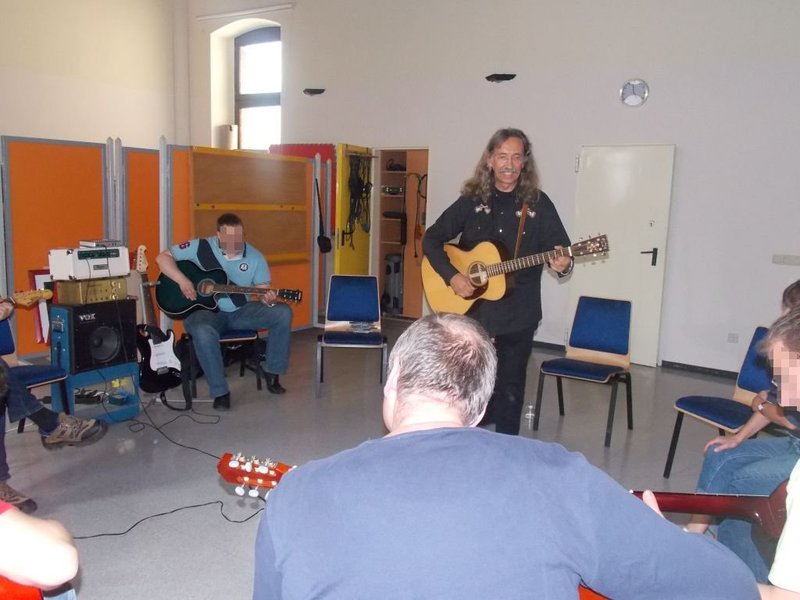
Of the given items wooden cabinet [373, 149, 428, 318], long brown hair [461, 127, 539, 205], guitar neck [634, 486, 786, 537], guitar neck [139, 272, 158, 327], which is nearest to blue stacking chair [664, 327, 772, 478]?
long brown hair [461, 127, 539, 205]

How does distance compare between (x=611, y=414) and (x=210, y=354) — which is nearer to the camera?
(x=611, y=414)

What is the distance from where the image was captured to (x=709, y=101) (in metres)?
5.70

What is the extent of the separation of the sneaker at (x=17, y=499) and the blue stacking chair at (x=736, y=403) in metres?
3.12

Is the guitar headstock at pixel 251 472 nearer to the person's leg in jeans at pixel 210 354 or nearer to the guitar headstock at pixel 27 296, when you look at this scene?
the guitar headstock at pixel 27 296

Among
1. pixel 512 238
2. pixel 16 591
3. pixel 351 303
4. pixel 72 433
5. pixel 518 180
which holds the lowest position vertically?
pixel 72 433

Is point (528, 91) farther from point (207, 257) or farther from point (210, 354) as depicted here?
point (210, 354)

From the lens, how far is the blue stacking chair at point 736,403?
3.13m

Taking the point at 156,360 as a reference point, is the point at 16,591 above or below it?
above

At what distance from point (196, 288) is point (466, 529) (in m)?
4.05

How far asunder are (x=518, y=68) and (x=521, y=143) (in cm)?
395

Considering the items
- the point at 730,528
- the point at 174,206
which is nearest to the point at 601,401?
the point at 730,528

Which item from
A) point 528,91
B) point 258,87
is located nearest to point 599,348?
point 528,91

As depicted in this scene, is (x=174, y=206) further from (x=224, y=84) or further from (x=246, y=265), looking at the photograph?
(x=224, y=84)

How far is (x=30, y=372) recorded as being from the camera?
3.49m
